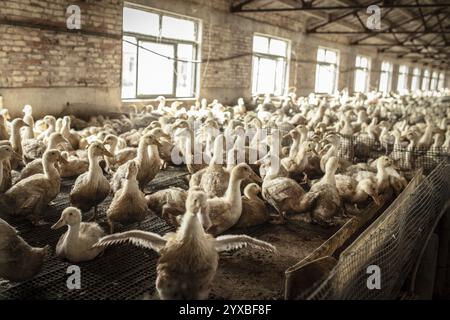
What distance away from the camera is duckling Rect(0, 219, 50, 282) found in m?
3.76

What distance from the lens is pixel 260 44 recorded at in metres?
20.0

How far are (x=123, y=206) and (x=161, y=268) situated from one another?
1.74m

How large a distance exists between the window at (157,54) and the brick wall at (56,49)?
0.66 metres

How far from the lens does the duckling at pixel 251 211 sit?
5477 mm

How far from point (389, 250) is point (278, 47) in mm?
18795

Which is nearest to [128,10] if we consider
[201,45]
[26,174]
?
[201,45]

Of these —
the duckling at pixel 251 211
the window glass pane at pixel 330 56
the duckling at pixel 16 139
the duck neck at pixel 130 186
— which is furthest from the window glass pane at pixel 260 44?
the duck neck at pixel 130 186

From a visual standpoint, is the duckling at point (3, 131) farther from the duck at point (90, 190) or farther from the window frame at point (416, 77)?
the window frame at point (416, 77)

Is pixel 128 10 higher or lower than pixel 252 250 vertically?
higher

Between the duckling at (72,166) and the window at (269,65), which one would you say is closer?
the duckling at (72,166)

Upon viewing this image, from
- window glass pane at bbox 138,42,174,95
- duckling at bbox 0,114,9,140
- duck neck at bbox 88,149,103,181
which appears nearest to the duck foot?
duck neck at bbox 88,149,103,181

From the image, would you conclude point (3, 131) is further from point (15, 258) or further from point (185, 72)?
point (185, 72)

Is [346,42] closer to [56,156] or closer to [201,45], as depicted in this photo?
[201,45]

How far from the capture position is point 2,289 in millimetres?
3873
